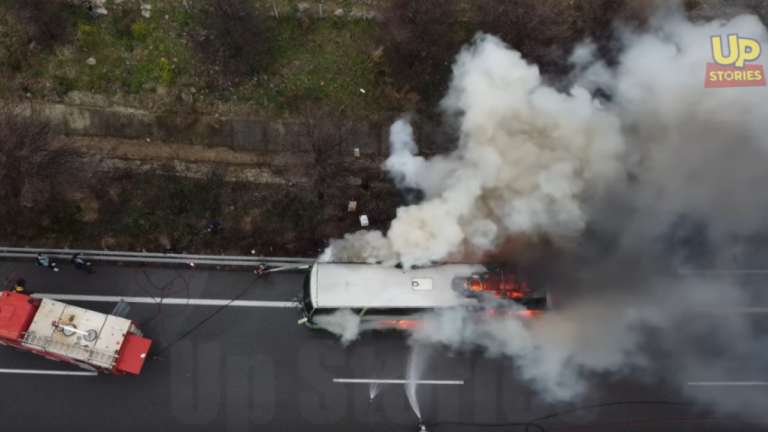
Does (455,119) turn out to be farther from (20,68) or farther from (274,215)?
(20,68)

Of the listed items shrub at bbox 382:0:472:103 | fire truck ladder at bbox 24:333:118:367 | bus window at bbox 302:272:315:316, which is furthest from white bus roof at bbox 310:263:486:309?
shrub at bbox 382:0:472:103

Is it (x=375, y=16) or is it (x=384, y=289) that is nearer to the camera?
(x=384, y=289)

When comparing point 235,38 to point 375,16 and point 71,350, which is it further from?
point 71,350

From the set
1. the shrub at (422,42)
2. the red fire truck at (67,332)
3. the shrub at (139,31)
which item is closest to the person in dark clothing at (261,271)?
the red fire truck at (67,332)

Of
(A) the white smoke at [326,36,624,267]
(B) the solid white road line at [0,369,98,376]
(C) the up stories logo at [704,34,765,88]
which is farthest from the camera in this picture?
(C) the up stories logo at [704,34,765,88]

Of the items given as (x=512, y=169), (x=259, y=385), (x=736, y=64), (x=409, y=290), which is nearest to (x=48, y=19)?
(x=259, y=385)

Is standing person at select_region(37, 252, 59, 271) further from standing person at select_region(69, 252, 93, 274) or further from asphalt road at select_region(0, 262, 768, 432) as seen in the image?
standing person at select_region(69, 252, 93, 274)

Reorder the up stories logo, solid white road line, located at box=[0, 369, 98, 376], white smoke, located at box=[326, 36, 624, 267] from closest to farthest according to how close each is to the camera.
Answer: white smoke, located at box=[326, 36, 624, 267] < solid white road line, located at box=[0, 369, 98, 376] < the up stories logo
